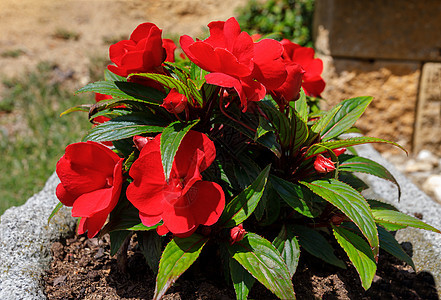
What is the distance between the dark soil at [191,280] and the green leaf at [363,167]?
0.37 metres

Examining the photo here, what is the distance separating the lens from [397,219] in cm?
134

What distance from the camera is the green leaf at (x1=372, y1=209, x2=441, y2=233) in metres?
1.28

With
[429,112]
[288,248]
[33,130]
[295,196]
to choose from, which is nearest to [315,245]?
[288,248]

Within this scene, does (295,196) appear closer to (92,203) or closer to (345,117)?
(345,117)

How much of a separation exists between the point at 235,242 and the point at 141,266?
0.48 m

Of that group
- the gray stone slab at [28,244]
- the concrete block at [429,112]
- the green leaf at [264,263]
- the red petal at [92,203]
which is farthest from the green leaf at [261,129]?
the concrete block at [429,112]

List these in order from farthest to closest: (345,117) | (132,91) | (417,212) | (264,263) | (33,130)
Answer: (33,130) → (417,212) → (345,117) → (132,91) → (264,263)

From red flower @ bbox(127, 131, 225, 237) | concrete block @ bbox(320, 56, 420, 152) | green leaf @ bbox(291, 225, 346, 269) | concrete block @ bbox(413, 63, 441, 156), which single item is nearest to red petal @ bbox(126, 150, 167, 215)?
red flower @ bbox(127, 131, 225, 237)

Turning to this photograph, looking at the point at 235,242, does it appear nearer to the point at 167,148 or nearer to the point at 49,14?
A: the point at 167,148

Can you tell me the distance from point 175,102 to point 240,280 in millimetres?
519

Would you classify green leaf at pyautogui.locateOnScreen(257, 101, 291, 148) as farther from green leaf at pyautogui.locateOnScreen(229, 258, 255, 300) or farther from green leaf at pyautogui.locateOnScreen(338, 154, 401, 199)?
green leaf at pyautogui.locateOnScreen(229, 258, 255, 300)

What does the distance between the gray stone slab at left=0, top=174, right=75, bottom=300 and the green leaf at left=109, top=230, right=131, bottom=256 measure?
265 mm

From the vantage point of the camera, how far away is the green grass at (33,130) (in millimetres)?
3123

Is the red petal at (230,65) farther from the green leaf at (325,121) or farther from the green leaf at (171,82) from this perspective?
the green leaf at (325,121)
